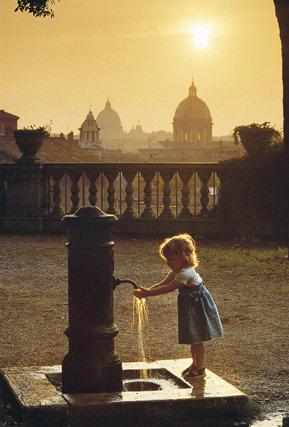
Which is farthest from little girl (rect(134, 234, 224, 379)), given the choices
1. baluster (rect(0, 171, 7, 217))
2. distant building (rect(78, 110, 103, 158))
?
distant building (rect(78, 110, 103, 158))

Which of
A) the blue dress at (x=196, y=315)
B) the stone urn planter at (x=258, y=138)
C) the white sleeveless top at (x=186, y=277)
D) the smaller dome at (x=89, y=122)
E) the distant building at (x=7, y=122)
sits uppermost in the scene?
the smaller dome at (x=89, y=122)

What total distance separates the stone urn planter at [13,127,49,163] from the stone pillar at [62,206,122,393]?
1147 cm

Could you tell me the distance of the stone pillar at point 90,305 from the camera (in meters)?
6.00

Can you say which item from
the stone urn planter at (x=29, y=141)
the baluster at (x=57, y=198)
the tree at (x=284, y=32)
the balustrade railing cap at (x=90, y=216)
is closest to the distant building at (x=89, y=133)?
the stone urn planter at (x=29, y=141)

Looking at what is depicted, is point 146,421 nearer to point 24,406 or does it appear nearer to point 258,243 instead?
point 24,406

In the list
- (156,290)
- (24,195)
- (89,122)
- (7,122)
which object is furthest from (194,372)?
(89,122)

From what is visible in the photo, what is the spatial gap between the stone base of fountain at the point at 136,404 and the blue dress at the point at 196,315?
1.02 feet

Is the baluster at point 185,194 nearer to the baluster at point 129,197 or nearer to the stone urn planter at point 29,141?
the baluster at point 129,197

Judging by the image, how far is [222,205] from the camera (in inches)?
645

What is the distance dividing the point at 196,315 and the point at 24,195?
11229 millimetres

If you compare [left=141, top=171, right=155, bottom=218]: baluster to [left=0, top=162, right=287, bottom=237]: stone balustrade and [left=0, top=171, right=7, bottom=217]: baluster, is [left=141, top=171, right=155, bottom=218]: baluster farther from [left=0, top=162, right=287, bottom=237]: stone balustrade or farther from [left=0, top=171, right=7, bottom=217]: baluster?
[left=0, top=171, right=7, bottom=217]: baluster

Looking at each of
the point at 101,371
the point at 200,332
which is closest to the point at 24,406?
the point at 101,371

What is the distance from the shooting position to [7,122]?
104 meters

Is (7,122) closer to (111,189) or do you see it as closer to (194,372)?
(111,189)
